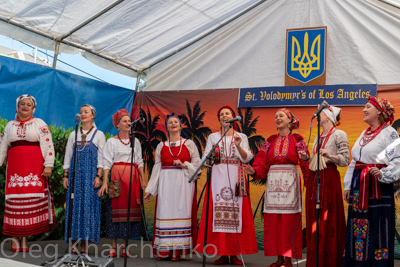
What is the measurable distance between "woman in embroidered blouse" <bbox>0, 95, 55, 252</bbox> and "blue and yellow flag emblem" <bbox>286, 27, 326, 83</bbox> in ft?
11.5

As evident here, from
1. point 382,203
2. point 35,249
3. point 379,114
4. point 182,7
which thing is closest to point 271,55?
point 182,7

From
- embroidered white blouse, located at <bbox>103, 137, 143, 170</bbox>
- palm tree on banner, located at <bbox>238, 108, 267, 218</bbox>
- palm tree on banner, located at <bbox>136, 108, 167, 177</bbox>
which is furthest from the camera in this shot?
palm tree on banner, located at <bbox>136, 108, 167, 177</bbox>

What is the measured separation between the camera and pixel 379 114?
4637 mm

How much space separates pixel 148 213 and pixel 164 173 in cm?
209

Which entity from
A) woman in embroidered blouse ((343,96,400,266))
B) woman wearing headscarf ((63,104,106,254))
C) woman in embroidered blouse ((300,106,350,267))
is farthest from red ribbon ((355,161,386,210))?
woman wearing headscarf ((63,104,106,254))

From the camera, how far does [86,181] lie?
19.5 feet

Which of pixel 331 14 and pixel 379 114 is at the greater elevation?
pixel 331 14

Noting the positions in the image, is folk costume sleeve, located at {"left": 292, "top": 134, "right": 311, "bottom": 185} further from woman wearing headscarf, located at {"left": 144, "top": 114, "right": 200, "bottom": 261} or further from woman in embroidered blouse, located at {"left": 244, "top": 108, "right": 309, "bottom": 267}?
woman wearing headscarf, located at {"left": 144, "top": 114, "right": 200, "bottom": 261}

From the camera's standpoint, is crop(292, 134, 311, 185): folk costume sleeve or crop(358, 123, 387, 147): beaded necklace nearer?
crop(358, 123, 387, 147): beaded necklace

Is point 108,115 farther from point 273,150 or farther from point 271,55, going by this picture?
point 273,150

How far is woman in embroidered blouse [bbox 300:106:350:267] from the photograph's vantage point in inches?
189

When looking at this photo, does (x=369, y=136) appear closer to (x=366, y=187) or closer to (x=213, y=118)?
(x=366, y=187)

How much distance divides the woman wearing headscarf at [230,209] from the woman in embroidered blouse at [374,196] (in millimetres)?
1320

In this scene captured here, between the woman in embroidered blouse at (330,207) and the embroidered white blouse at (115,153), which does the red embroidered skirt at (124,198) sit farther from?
the woman in embroidered blouse at (330,207)
